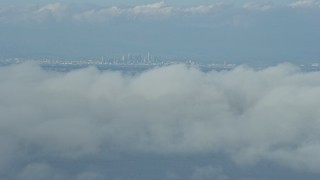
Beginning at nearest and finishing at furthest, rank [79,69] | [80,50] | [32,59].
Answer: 1. [79,69]
2. [32,59]
3. [80,50]

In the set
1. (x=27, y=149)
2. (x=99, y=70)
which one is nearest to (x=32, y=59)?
(x=99, y=70)

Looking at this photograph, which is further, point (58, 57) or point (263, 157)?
point (58, 57)

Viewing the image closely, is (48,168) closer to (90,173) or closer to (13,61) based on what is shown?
(90,173)

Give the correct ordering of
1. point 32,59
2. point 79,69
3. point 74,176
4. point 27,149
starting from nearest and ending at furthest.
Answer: point 74,176 < point 27,149 < point 79,69 < point 32,59

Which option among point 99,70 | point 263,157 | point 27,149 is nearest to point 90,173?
point 27,149

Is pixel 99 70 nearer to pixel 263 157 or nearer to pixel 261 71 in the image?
pixel 261 71

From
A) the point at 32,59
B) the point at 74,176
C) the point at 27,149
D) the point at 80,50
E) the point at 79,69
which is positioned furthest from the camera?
the point at 80,50

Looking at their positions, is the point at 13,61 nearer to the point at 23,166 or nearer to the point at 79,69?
the point at 79,69

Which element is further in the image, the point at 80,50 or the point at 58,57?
the point at 80,50

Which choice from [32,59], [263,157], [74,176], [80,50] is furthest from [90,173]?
[80,50]
